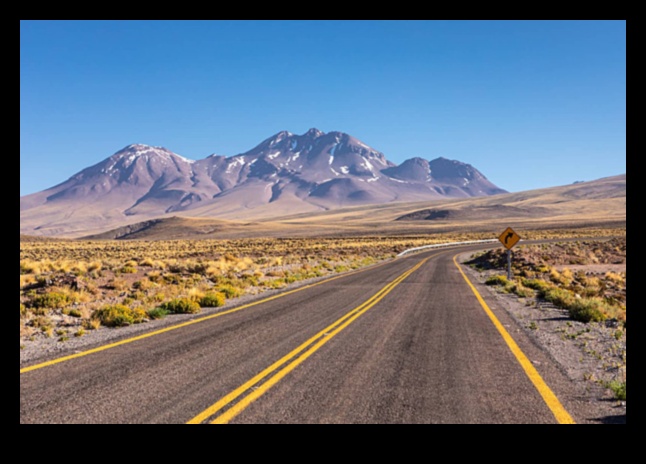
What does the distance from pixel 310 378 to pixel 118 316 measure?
7.20m

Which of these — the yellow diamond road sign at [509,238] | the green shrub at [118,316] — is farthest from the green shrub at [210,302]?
the yellow diamond road sign at [509,238]

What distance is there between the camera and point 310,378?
264 inches

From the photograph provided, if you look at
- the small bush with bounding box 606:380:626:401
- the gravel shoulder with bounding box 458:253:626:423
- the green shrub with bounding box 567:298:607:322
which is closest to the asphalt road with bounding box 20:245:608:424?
the gravel shoulder with bounding box 458:253:626:423

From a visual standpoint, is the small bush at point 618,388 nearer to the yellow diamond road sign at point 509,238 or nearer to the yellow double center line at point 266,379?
the yellow double center line at point 266,379

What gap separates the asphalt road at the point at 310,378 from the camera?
17.5 feet

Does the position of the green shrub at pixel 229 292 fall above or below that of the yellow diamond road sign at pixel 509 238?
below

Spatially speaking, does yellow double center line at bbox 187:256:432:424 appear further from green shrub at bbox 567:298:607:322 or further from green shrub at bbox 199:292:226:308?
green shrub at bbox 567:298:607:322

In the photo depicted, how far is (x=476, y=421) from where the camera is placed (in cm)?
509

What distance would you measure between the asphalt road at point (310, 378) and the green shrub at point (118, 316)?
1.95m

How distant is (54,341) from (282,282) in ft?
47.1

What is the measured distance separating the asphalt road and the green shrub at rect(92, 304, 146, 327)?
195cm
